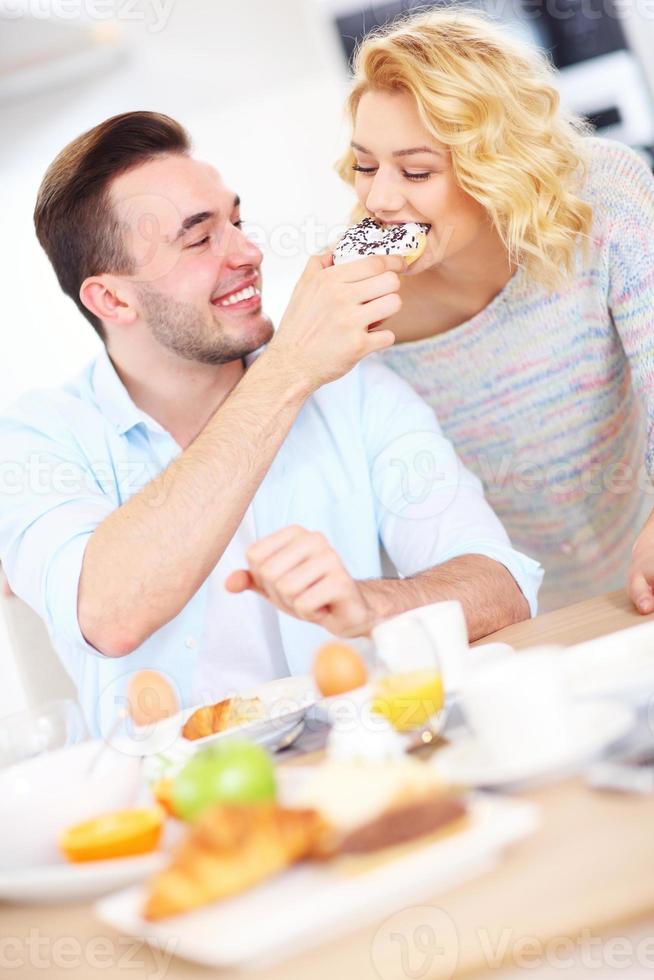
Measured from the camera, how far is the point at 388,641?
31.2 inches

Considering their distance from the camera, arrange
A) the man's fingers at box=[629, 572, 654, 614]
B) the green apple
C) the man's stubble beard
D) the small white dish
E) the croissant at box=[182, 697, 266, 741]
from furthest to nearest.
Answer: the man's stubble beard < the man's fingers at box=[629, 572, 654, 614] < the croissant at box=[182, 697, 266, 741] < the small white dish < the green apple

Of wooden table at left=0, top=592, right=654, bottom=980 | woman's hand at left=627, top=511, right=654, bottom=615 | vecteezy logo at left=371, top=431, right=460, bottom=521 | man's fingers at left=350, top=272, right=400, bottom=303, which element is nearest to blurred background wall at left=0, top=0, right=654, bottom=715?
vecteezy logo at left=371, top=431, right=460, bottom=521

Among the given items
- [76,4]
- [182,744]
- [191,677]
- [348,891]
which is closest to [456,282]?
[191,677]

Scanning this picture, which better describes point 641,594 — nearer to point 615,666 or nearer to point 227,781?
point 615,666

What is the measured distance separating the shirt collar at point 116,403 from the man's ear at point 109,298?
0.10 meters

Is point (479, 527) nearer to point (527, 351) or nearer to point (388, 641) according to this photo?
point (527, 351)

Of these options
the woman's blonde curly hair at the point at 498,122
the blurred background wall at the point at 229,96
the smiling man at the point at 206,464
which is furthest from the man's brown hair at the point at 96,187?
the blurred background wall at the point at 229,96

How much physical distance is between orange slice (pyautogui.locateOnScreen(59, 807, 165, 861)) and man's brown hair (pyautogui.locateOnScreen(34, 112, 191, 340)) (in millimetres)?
1152

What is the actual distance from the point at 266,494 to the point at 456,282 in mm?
472

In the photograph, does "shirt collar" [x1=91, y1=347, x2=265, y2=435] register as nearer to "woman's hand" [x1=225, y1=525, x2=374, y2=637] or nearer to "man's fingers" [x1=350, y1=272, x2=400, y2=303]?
"man's fingers" [x1=350, y1=272, x2=400, y2=303]

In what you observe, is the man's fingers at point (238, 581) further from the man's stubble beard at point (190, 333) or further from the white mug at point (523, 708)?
the man's stubble beard at point (190, 333)

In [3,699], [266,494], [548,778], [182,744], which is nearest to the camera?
[548,778]

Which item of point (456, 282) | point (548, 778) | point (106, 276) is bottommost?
point (548, 778)

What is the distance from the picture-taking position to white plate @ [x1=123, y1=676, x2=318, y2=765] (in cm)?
91
